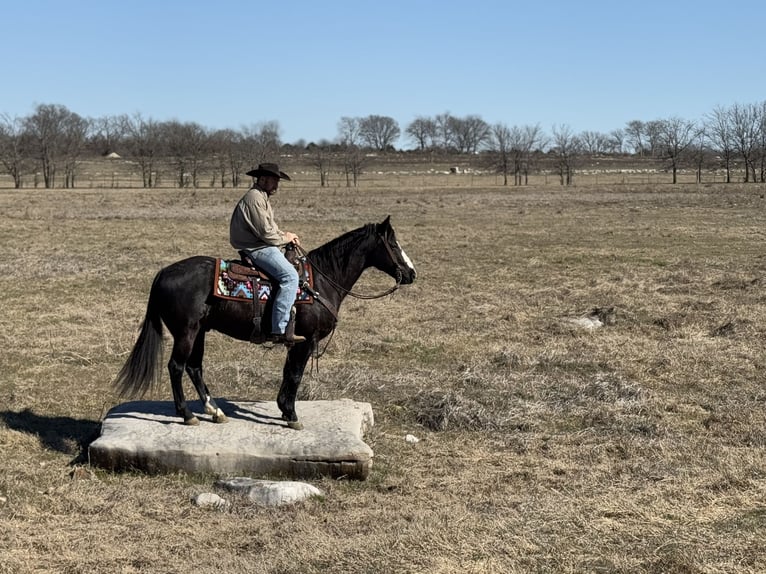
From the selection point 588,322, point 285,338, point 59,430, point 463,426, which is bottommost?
point 463,426

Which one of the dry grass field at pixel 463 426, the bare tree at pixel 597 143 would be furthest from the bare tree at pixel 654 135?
the dry grass field at pixel 463 426

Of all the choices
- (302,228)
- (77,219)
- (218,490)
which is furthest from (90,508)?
→ (77,219)

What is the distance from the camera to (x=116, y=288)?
1712cm

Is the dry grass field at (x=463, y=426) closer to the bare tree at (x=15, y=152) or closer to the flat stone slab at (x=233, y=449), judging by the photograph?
the flat stone slab at (x=233, y=449)

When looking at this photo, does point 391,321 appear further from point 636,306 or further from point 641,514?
point 641,514

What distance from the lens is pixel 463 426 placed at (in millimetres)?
8531

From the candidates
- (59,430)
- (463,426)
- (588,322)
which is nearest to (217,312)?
(59,430)

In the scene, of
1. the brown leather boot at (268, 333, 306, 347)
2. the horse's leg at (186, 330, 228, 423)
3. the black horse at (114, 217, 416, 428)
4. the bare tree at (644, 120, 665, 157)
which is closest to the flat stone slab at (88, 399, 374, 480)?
the horse's leg at (186, 330, 228, 423)

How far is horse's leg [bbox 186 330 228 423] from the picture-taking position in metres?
7.77

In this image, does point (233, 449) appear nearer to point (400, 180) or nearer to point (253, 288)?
point (253, 288)

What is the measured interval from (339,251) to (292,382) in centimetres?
145

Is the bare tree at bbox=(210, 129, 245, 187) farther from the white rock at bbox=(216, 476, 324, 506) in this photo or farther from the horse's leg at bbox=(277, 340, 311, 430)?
the white rock at bbox=(216, 476, 324, 506)

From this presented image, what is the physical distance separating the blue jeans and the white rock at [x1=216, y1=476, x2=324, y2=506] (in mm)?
1549

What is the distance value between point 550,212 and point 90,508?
116 feet
